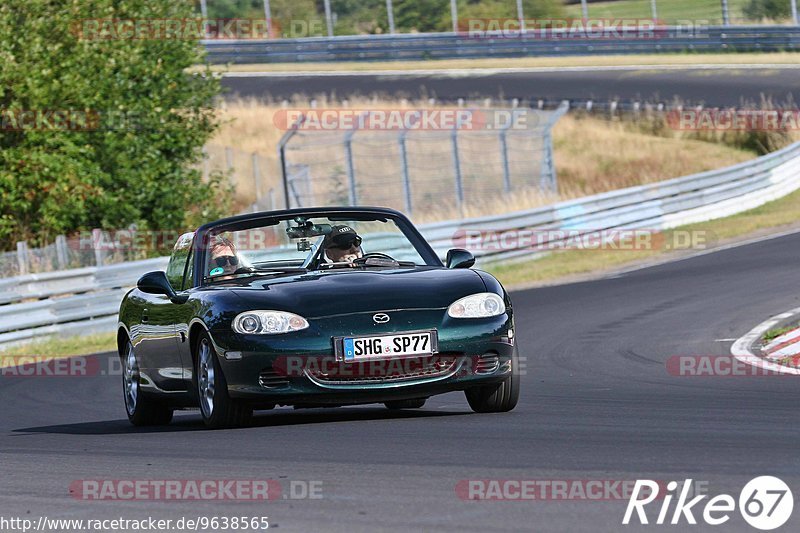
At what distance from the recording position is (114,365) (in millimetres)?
16031

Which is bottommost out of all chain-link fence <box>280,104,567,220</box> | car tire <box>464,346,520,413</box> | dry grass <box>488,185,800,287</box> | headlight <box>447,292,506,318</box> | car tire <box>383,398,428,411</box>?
dry grass <box>488,185,800,287</box>

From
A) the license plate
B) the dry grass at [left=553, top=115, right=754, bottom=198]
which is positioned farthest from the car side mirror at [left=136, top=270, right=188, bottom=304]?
the dry grass at [left=553, top=115, right=754, bottom=198]

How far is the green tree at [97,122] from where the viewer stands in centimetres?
2427

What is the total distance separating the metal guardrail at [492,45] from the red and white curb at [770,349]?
3084cm

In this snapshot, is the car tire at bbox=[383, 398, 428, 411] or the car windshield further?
the car tire at bbox=[383, 398, 428, 411]

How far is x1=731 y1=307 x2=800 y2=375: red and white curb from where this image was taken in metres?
11.6

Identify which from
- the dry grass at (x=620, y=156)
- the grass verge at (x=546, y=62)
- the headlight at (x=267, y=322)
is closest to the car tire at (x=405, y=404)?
the headlight at (x=267, y=322)

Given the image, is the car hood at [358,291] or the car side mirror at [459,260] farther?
the car side mirror at [459,260]

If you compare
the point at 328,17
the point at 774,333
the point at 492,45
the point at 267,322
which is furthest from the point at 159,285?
the point at 328,17

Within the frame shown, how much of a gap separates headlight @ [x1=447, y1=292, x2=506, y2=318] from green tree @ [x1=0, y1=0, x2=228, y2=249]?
16599mm

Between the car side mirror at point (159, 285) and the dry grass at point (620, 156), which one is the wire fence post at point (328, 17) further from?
the car side mirror at point (159, 285)

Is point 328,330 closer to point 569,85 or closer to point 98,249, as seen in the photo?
point 98,249

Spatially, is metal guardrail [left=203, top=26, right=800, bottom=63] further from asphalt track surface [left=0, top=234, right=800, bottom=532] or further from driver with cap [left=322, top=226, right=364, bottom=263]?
driver with cap [left=322, top=226, right=364, bottom=263]

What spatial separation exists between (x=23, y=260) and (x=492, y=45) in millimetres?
31275
